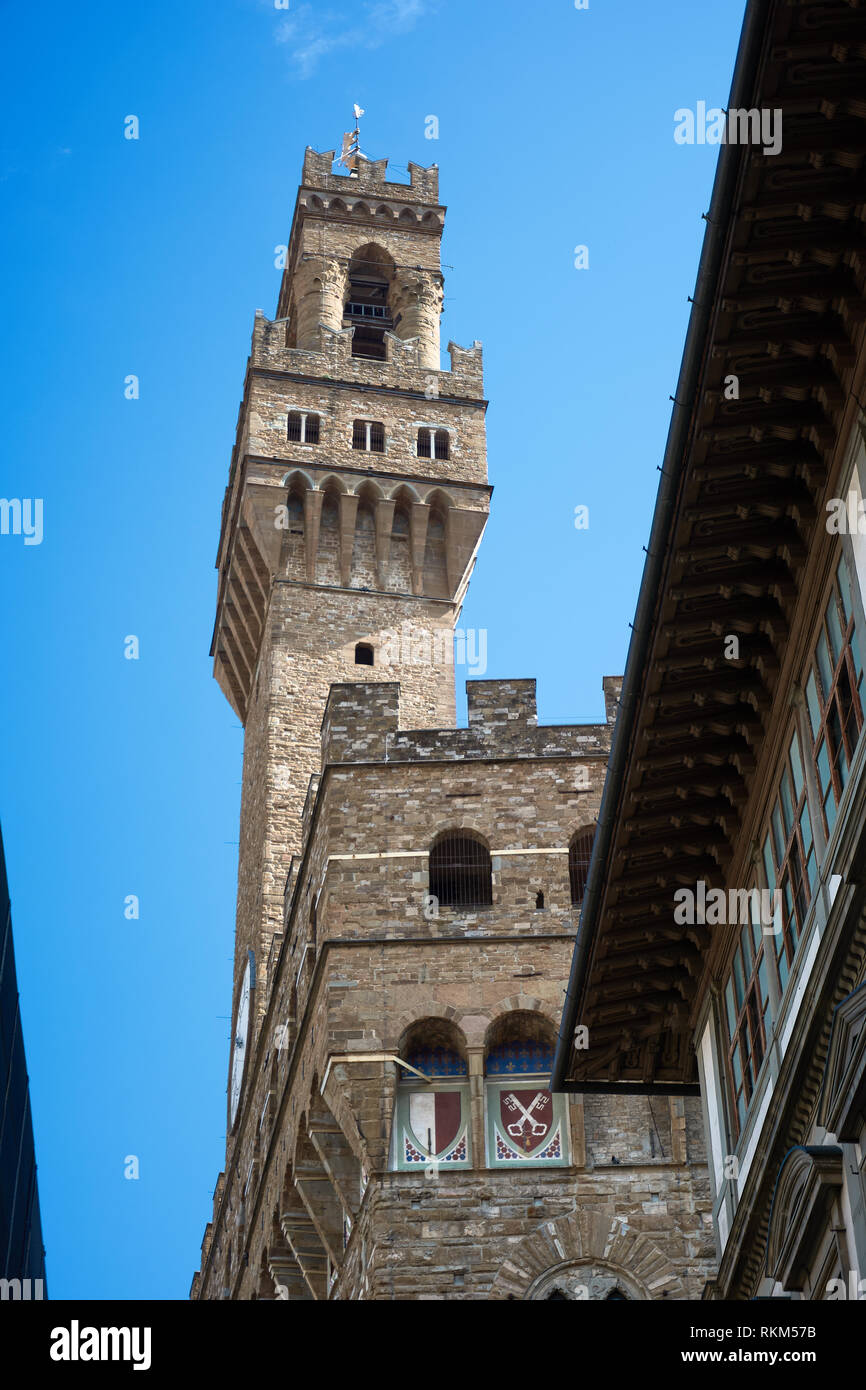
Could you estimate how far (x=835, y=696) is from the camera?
49.5ft

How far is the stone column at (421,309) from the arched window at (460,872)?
22.8 meters

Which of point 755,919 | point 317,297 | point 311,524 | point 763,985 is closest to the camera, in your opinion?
point 763,985

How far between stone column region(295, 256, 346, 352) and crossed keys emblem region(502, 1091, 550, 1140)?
26358mm

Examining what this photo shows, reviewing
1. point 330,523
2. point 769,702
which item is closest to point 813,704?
point 769,702

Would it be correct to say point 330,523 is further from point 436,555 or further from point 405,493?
point 436,555

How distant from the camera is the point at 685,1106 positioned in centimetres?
2823

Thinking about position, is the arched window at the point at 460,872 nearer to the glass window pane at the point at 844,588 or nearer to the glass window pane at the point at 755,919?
the glass window pane at the point at 755,919

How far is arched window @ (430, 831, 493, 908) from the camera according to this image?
30.4 m

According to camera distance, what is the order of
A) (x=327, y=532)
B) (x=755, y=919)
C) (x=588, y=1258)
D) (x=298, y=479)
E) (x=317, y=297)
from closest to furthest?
(x=755, y=919), (x=588, y=1258), (x=327, y=532), (x=298, y=479), (x=317, y=297)

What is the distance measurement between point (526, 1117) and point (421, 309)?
2908 centimetres

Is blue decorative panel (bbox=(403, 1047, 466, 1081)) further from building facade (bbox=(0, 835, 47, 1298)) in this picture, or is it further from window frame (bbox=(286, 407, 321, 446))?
window frame (bbox=(286, 407, 321, 446))

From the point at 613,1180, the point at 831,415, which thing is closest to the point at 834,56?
the point at 831,415

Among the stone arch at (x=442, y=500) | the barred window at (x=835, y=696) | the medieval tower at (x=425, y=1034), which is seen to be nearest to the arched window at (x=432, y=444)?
the stone arch at (x=442, y=500)
